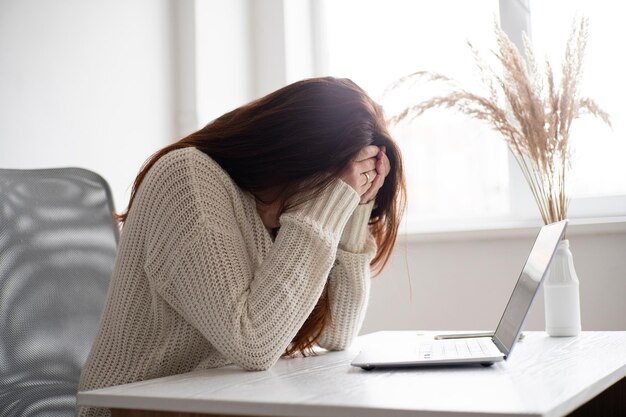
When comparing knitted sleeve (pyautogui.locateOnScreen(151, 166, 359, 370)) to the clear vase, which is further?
the clear vase

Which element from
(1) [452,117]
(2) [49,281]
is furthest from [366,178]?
(1) [452,117]

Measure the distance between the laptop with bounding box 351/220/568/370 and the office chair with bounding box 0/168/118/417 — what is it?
1.69 ft

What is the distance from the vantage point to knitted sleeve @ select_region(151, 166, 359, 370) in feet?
3.29

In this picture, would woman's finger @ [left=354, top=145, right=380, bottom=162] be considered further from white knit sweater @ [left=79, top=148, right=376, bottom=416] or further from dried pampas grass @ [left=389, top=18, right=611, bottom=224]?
dried pampas grass @ [left=389, top=18, right=611, bottom=224]

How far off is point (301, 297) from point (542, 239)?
0.42m

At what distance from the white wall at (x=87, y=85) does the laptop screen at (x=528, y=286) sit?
125cm

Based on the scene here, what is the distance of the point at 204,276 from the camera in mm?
1013

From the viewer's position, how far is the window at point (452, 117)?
2328mm

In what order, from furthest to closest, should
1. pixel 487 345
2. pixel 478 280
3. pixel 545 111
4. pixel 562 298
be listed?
pixel 478 280, pixel 545 111, pixel 562 298, pixel 487 345

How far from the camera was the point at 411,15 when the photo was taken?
8.68 feet

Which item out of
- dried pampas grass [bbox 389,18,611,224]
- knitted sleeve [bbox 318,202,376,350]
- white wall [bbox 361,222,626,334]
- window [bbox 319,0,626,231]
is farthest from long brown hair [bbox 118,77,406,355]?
window [bbox 319,0,626,231]

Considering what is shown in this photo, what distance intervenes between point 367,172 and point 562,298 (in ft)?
1.41

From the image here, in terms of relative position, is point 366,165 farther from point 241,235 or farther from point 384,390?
point 384,390

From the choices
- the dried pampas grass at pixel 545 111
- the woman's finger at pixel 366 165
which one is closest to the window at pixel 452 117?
the dried pampas grass at pixel 545 111
